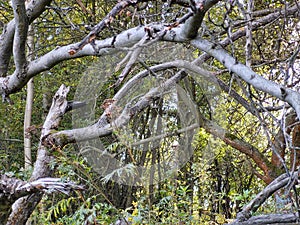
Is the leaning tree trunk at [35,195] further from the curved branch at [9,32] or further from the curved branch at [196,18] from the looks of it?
the curved branch at [196,18]

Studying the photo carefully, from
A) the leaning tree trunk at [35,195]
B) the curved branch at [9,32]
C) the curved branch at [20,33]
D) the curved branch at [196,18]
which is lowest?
the leaning tree trunk at [35,195]

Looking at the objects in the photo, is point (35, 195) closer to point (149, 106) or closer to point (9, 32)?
point (9, 32)

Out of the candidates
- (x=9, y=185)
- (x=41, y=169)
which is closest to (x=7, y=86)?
(x=9, y=185)

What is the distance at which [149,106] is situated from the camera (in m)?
3.72

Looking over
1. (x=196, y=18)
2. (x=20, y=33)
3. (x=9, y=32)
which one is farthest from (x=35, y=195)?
(x=196, y=18)

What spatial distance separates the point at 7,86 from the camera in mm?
1784

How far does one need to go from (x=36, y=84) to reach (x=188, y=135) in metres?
1.57

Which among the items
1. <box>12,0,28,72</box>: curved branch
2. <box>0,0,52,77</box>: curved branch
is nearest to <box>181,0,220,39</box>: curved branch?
<box>12,0,28,72</box>: curved branch

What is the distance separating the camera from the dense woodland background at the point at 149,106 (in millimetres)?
1259

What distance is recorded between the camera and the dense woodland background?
1.26m

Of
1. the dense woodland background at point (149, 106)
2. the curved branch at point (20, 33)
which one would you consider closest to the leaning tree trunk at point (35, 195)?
the dense woodland background at point (149, 106)

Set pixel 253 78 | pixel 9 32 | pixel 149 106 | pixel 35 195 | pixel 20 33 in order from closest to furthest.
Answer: pixel 253 78
pixel 20 33
pixel 9 32
pixel 35 195
pixel 149 106

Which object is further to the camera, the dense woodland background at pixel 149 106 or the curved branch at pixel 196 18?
the dense woodland background at pixel 149 106

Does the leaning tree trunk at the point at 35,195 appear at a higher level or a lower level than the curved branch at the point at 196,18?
lower
